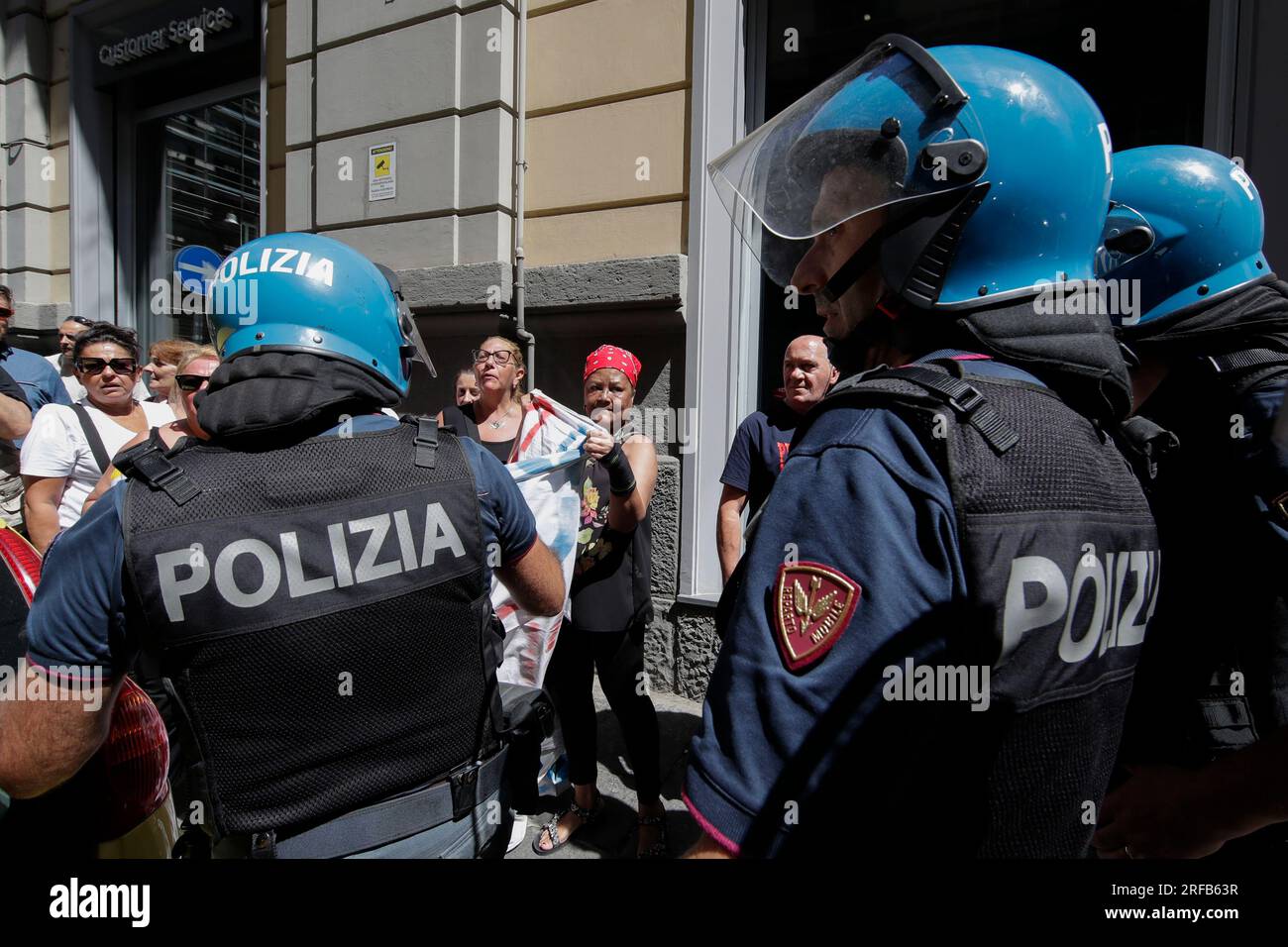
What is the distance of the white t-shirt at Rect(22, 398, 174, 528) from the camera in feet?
10.7

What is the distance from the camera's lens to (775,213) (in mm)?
1288

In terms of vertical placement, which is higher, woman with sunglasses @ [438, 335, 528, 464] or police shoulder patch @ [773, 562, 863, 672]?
woman with sunglasses @ [438, 335, 528, 464]

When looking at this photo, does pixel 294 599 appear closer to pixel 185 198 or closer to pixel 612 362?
pixel 612 362

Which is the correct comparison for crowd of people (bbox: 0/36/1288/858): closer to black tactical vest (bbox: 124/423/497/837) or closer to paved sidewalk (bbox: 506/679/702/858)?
black tactical vest (bbox: 124/423/497/837)

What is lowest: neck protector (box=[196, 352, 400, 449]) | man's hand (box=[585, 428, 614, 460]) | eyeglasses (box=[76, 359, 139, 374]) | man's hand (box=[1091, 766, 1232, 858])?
man's hand (box=[1091, 766, 1232, 858])

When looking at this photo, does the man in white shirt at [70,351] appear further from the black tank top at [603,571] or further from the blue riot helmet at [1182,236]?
the blue riot helmet at [1182,236]

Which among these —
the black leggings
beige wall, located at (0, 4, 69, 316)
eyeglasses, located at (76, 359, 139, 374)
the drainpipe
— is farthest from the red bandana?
beige wall, located at (0, 4, 69, 316)

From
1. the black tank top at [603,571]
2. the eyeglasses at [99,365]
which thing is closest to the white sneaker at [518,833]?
the black tank top at [603,571]

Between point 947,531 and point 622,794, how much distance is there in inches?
119

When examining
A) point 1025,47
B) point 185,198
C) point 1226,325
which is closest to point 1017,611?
point 1226,325

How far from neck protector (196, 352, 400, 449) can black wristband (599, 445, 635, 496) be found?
1.35 m

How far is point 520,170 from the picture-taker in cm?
482

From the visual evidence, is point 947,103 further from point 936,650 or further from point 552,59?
point 552,59

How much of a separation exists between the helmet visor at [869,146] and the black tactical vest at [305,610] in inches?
33.8
